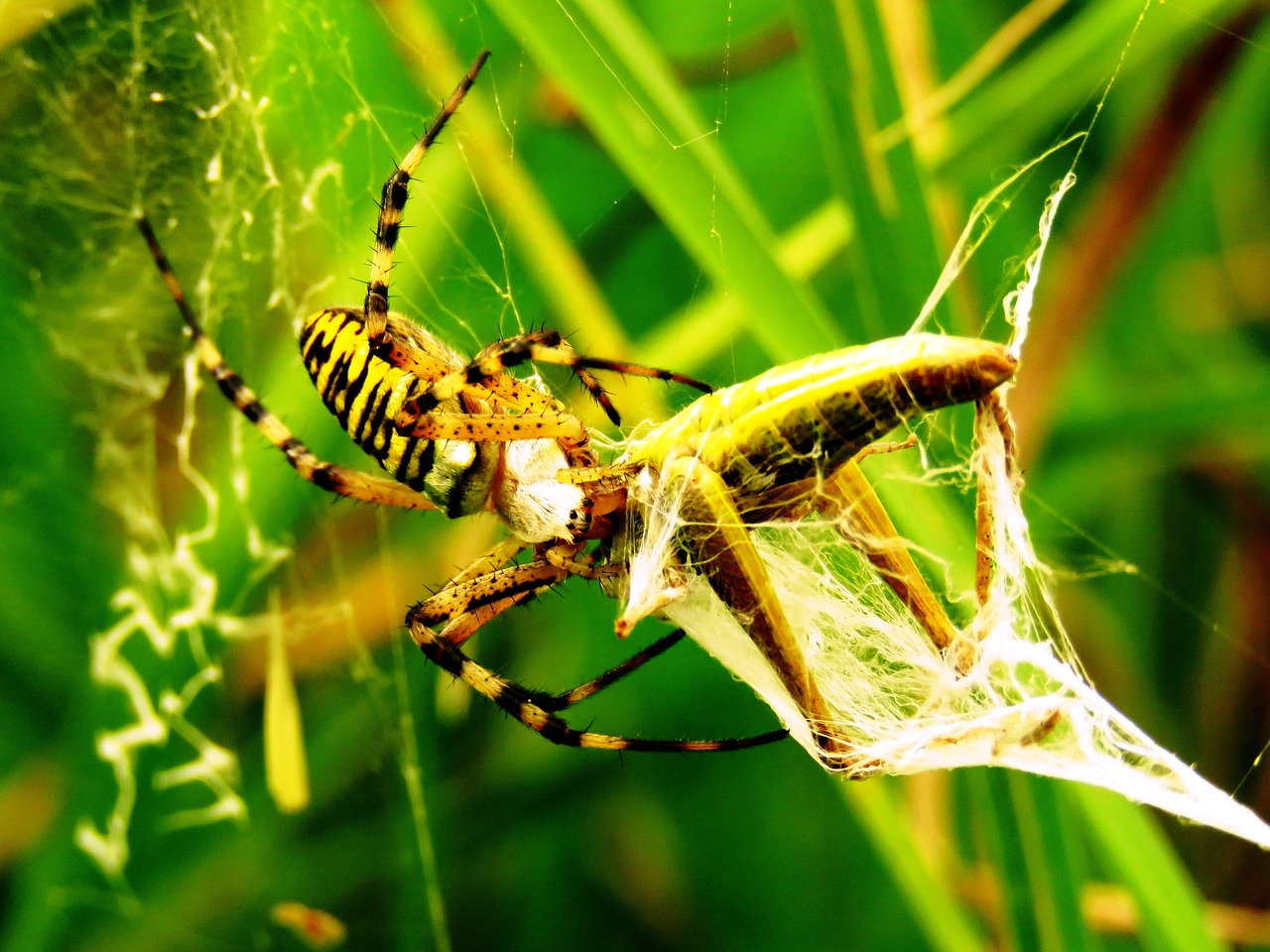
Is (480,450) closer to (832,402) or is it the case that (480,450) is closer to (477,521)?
(477,521)

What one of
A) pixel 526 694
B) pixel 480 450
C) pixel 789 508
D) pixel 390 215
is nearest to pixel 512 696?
pixel 526 694

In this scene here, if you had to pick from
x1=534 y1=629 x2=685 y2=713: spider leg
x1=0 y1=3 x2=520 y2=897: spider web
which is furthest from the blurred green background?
x1=534 y1=629 x2=685 y2=713: spider leg

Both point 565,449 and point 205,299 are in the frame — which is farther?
point 205,299

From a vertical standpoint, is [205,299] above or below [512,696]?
above

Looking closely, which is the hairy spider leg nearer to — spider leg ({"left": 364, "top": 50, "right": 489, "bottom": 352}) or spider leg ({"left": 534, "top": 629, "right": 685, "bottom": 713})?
spider leg ({"left": 534, "top": 629, "right": 685, "bottom": 713})

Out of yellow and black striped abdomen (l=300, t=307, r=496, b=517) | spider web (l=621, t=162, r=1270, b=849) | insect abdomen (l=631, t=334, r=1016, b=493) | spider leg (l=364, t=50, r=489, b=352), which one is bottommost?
spider web (l=621, t=162, r=1270, b=849)

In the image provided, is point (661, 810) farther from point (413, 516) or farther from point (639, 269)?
point (639, 269)

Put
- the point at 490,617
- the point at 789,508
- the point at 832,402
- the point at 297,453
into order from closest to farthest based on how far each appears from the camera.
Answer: the point at 832,402
the point at 789,508
the point at 490,617
the point at 297,453
